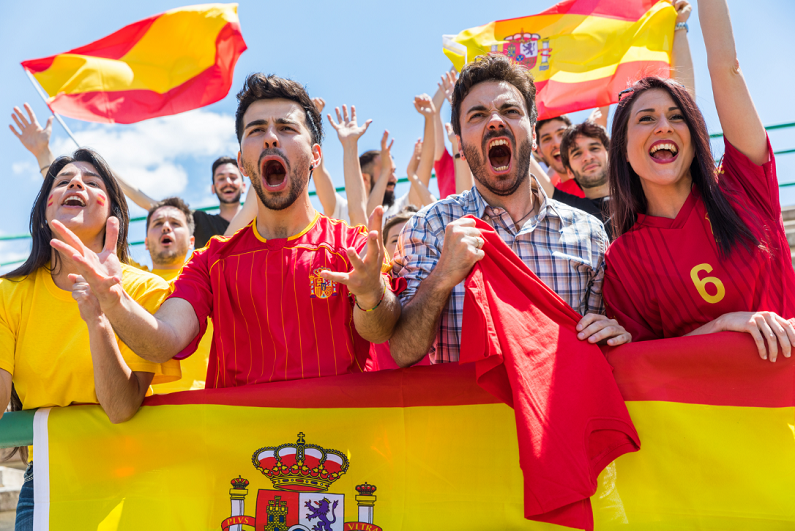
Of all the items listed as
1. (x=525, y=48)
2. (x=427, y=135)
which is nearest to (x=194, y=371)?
(x=427, y=135)

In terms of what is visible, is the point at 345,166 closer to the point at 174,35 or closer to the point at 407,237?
the point at 407,237

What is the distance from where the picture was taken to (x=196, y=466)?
2.50m

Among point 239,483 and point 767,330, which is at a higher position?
point 767,330

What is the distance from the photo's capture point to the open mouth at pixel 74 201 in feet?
9.80

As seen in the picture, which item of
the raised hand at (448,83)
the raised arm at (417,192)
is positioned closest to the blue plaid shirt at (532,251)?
the raised arm at (417,192)

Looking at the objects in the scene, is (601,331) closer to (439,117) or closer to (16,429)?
(16,429)

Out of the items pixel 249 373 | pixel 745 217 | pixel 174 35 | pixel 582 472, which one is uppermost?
pixel 174 35

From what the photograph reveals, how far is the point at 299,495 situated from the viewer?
7.83ft

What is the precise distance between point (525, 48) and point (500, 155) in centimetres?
386

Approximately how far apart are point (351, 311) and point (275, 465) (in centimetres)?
68

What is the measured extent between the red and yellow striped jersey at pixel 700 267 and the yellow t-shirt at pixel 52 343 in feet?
6.23

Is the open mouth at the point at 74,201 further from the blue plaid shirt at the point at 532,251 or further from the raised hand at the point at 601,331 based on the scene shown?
the raised hand at the point at 601,331

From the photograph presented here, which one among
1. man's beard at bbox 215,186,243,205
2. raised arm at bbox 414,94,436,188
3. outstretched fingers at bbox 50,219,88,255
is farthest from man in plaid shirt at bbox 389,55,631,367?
man's beard at bbox 215,186,243,205

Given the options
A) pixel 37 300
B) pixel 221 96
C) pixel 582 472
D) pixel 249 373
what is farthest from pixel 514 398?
pixel 221 96
